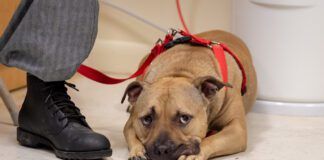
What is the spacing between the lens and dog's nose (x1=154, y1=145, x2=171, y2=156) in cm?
147

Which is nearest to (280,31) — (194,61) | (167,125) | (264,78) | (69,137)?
(264,78)

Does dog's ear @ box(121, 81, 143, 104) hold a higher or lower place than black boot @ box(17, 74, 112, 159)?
higher

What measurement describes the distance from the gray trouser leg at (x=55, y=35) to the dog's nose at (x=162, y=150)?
1.04 ft

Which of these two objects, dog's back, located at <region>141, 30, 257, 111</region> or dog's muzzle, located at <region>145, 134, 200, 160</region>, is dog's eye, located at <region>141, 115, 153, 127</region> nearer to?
dog's muzzle, located at <region>145, 134, 200, 160</region>

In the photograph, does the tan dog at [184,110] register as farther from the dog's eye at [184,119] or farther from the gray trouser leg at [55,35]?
the gray trouser leg at [55,35]

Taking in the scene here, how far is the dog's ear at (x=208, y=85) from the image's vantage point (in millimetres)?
1616

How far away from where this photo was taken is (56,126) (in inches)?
63.8

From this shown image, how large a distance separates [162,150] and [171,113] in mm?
128

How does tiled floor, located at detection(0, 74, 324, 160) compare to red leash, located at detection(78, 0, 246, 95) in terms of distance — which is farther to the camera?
red leash, located at detection(78, 0, 246, 95)

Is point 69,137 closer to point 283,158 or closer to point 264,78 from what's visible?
point 283,158

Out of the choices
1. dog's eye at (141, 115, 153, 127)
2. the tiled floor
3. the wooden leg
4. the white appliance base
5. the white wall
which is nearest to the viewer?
dog's eye at (141, 115, 153, 127)

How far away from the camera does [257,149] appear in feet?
5.96

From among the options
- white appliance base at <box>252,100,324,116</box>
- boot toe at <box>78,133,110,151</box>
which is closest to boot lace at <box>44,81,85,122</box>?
boot toe at <box>78,133,110,151</box>

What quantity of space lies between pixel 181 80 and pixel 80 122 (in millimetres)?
335
